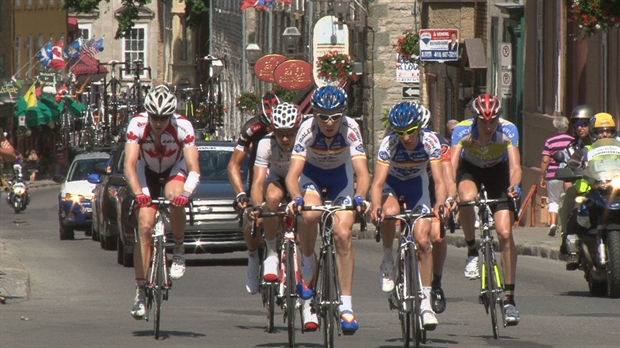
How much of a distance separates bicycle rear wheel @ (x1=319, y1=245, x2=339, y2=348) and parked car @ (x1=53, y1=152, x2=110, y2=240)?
66.0 ft

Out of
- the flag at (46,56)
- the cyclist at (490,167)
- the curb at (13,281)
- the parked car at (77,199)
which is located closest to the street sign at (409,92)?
the parked car at (77,199)

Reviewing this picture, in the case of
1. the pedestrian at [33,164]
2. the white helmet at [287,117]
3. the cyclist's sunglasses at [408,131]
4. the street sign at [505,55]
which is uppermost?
the street sign at [505,55]

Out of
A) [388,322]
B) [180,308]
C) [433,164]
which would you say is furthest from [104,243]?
[433,164]

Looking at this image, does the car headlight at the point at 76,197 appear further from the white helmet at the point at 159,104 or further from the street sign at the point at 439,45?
the white helmet at the point at 159,104

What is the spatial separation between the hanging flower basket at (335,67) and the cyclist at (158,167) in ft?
90.8

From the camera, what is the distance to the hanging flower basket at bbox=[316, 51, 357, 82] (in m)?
40.1

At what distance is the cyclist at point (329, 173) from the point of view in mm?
10953

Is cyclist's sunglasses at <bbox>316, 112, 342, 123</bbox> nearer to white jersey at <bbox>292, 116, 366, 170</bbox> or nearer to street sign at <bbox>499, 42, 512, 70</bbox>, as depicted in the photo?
white jersey at <bbox>292, 116, 366, 170</bbox>

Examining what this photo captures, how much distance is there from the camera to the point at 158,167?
12.4 meters

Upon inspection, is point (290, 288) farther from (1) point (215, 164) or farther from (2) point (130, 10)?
(2) point (130, 10)

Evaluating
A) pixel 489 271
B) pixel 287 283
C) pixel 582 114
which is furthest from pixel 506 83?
pixel 287 283

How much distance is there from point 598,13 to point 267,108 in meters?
9.88

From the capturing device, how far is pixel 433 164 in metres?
11.5

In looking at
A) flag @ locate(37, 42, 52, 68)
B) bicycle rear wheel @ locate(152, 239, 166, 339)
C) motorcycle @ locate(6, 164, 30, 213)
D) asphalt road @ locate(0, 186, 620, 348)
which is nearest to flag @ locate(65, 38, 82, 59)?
flag @ locate(37, 42, 52, 68)
